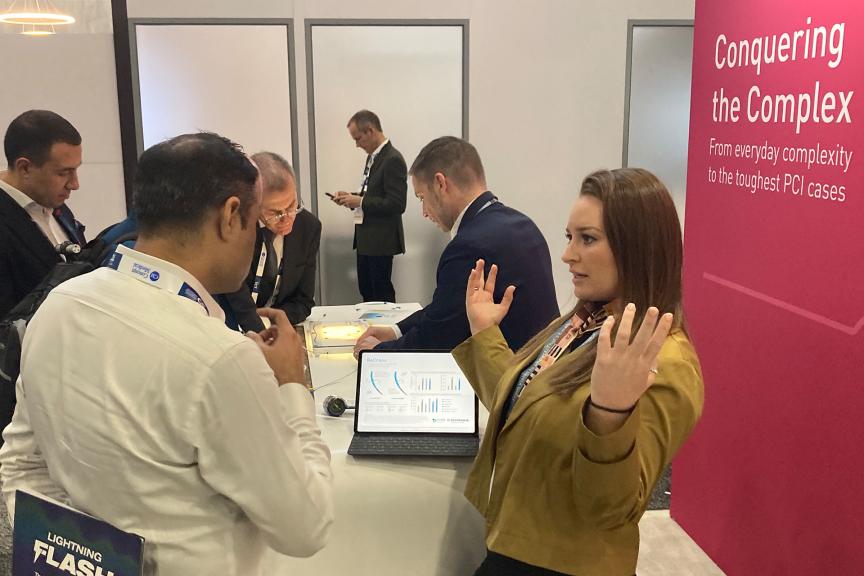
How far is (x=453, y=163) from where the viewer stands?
267cm

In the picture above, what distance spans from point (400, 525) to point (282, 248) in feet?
4.40

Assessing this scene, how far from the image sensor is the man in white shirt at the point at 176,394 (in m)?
1.04

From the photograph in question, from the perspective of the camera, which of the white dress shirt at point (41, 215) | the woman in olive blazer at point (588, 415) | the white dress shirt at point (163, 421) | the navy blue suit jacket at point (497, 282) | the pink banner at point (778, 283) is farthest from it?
the white dress shirt at point (41, 215)

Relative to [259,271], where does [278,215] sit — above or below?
above

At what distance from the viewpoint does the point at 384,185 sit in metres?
5.36

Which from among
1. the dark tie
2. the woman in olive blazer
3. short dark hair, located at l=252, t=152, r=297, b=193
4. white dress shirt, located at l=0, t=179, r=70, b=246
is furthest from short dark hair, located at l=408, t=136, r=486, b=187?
white dress shirt, located at l=0, t=179, r=70, b=246

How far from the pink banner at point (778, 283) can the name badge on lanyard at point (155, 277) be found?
5.51 feet

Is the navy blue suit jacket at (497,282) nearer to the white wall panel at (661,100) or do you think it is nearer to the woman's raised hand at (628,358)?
the woman's raised hand at (628,358)

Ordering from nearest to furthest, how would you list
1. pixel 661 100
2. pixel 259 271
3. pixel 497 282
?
pixel 497 282, pixel 259 271, pixel 661 100

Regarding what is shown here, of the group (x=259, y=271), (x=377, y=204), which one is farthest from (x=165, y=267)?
(x=377, y=204)

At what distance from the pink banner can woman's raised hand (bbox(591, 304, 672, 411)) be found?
1138 millimetres

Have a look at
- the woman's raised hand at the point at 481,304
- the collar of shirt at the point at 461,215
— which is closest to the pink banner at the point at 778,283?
the collar of shirt at the point at 461,215

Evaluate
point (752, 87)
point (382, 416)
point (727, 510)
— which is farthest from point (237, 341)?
point (727, 510)

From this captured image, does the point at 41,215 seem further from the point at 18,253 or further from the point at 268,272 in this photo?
the point at 268,272
